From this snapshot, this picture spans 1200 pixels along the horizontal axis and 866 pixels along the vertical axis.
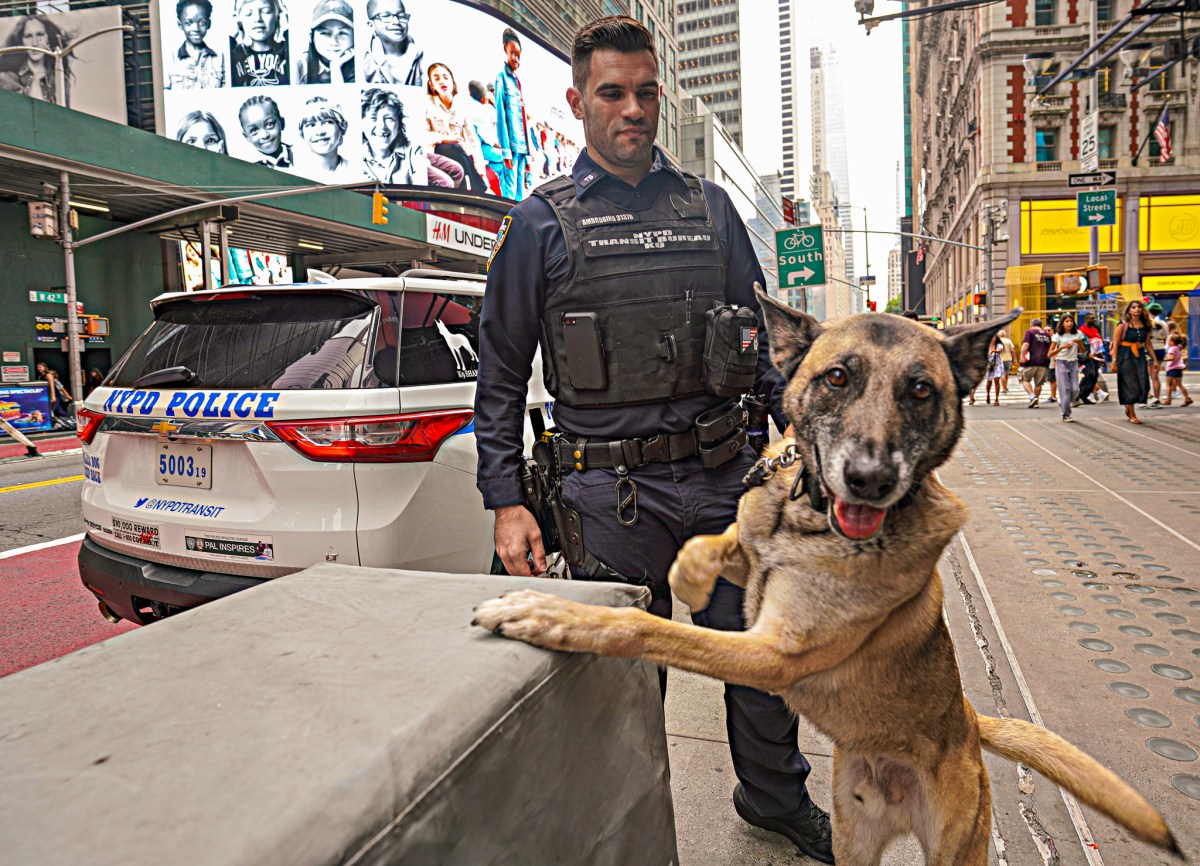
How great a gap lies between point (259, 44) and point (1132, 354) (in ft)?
124

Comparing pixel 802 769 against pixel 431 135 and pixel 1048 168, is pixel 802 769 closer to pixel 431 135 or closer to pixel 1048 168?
→ pixel 431 135

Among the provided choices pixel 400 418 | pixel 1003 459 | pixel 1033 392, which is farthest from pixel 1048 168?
pixel 400 418

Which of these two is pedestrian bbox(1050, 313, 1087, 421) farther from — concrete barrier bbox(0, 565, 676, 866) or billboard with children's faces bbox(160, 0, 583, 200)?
billboard with children's faces bbox(160, 0, 583, 200)

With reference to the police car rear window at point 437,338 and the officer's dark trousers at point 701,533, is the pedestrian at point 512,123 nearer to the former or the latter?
the police car rear window at point 437,338

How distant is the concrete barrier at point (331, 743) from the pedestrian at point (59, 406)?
1928cm

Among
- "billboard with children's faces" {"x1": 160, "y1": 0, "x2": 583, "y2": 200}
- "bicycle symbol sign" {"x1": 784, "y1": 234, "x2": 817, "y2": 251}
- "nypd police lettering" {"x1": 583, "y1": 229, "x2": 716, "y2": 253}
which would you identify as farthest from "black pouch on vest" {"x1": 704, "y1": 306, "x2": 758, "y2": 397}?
"billboard with children's faces" {"x1": 160, "y1": 0, "x2": 583, "y2": 200}

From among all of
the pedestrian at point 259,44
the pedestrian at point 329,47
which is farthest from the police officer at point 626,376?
the pedestrian at point 259,44

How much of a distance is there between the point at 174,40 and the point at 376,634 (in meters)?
43.2

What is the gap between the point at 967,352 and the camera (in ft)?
6.03

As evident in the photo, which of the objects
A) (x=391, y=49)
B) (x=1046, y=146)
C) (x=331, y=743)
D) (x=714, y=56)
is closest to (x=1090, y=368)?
(x=331, y=743)

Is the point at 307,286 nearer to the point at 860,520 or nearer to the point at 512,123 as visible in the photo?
the point at 860,520

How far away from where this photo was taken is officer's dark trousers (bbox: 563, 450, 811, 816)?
7.02 ft

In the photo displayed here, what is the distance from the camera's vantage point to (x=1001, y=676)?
3191 mm

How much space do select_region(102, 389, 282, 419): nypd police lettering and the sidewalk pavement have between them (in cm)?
198
